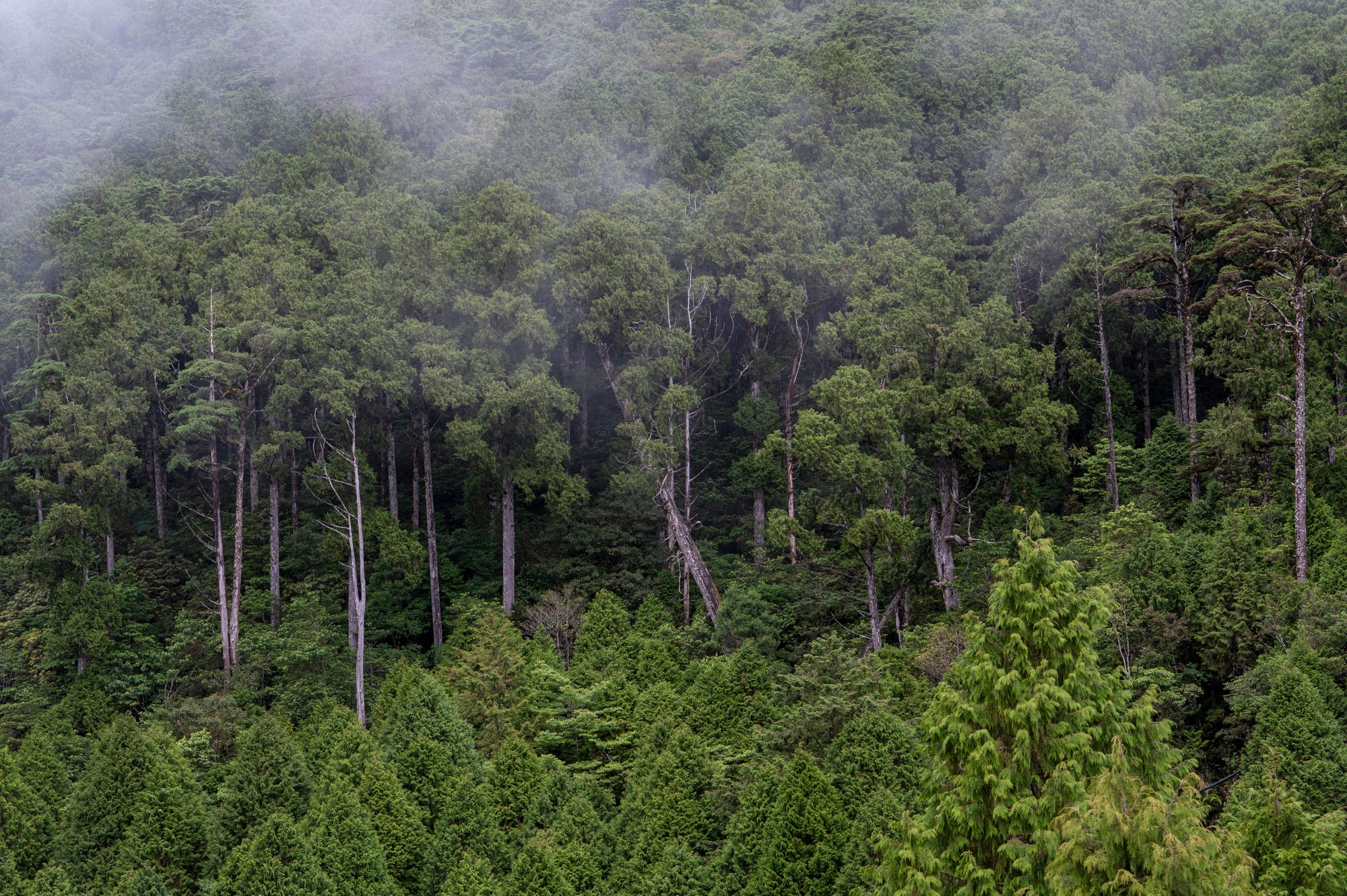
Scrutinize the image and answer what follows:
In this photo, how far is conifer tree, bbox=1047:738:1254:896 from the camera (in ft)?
26.1

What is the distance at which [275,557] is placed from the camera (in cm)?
2988

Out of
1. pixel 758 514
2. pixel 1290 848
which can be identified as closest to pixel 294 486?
pixel 758 514

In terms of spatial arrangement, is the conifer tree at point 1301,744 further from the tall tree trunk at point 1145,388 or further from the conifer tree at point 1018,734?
the tall tree trunk at point 1145,388

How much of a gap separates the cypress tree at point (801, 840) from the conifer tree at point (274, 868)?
573 centimetres

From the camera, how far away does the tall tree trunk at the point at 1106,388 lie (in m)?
25.4

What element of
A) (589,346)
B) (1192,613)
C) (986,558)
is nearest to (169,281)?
(589,346)

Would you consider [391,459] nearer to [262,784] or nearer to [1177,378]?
[262,784]

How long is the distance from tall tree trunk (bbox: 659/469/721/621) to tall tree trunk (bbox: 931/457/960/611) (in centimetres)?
472

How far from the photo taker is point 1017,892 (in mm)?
9055

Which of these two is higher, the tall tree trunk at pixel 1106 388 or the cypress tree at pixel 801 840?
the tall tree trunk at pixel 1106 388

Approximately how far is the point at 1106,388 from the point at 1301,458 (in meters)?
8.04

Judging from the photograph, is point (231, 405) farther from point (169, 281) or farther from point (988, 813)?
point (988, 813)

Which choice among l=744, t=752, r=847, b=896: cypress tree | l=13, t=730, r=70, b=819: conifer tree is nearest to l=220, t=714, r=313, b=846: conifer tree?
l=13, t=730, r=70, b=819: conifer tree

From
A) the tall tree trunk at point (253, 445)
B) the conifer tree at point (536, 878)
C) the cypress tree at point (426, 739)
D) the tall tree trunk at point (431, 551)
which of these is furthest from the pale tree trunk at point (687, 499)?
the conifer tree at point (536, 878)
